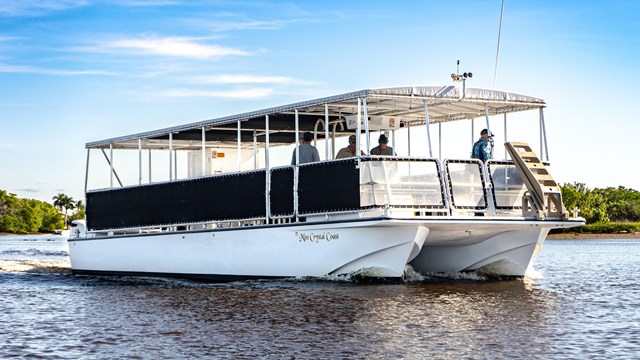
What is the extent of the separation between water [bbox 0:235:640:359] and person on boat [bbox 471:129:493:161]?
266 cm

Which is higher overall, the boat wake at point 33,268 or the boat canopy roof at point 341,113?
the boat canopy roof at point 341,113

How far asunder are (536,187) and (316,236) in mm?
4540

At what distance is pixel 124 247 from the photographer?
2416cm

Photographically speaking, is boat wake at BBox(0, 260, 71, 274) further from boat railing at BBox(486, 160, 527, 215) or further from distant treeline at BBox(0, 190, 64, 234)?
distant treeline at BBox(0, 190, 64, 234)

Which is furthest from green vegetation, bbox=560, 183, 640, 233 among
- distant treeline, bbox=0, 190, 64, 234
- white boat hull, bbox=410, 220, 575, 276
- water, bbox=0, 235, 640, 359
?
distant treeline, bbox=0, 190, 64, 234

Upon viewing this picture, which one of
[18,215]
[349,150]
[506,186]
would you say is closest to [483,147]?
[506,186]

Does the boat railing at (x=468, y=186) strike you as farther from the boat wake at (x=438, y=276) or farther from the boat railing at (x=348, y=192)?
the boat wake at (x=438, y=276)

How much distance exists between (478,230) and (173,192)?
7.77 metres

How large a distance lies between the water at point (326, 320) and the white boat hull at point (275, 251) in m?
0.45

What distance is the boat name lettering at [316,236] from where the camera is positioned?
1861 centimetres

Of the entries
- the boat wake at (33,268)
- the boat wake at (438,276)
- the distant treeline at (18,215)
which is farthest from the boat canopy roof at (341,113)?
the distant treeline at (18,215)

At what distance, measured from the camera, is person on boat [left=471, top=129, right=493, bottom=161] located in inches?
785

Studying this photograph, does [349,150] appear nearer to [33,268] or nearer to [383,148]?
[383,148]

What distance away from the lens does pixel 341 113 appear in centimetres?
2177
